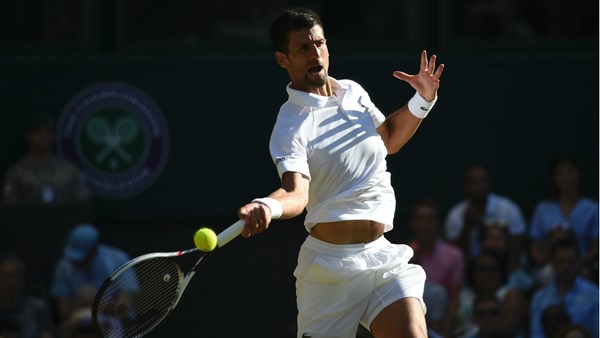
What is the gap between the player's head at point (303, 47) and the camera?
6.06 m

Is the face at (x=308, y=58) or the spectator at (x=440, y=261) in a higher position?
the face at (x=308, y=58)

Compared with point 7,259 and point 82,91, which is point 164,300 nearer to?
point 7,259

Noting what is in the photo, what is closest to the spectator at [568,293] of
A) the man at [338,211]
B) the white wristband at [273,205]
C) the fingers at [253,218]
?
the man at [338,211]

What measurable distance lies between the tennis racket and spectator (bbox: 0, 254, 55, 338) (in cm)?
320

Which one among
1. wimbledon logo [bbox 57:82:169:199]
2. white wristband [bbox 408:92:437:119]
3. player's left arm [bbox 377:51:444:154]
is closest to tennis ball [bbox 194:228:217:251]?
player's left arm [bbox 377:51:444:154]

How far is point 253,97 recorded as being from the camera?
10750mm

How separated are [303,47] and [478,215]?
424 centimetres

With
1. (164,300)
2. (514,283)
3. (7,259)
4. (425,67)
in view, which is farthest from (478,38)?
(164,300)

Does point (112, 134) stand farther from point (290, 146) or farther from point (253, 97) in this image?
point (290, 146)

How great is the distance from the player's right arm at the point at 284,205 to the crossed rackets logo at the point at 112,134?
4.99 m

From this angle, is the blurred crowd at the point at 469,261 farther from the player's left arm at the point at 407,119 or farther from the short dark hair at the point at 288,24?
the short dark hair at the point at 288,24

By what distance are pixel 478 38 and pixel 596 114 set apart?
41.0 inches

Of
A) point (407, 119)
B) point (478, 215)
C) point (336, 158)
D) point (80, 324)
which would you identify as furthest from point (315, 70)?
point (478, 215)

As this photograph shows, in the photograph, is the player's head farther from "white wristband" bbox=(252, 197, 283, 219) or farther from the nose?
"white wristband" bbox=(252, 197, 283, 219)
